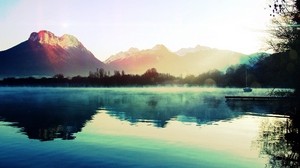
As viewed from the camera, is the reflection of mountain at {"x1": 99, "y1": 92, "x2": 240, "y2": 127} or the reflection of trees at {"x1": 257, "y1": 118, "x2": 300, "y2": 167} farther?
the reflection of mountain at {"x1": 99, "y1": 92, "x2": 240, "y2": 127}

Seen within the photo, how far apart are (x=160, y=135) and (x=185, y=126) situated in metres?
11.7

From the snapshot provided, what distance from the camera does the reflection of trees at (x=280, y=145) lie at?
33419 mm

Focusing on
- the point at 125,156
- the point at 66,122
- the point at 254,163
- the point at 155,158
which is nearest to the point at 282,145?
the point at 254,163

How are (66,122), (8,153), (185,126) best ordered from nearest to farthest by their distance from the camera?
(8,153), (185,126), (66,122)

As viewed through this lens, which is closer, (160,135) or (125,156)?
(125,156)

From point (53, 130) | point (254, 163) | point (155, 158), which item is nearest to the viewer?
point (254, 163)

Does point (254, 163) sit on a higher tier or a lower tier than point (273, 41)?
lower

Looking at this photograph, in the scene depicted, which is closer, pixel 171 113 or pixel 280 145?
pixel 280 145

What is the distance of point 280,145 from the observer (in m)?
40.7

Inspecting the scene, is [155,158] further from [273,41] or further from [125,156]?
[273,41]

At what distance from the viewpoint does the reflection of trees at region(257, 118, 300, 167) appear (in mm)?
33419

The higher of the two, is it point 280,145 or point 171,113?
point 171,113

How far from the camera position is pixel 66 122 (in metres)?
71.6

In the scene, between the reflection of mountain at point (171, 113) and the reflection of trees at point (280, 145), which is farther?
the reflection of mountain at point (171, 113)
